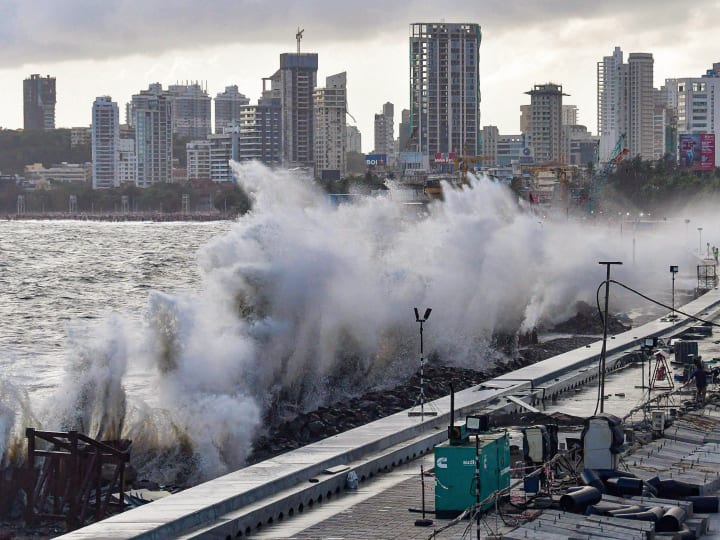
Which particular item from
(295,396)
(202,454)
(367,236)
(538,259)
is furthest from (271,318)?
(538,259)

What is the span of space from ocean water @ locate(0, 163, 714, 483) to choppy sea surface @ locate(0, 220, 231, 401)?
1.26 ft

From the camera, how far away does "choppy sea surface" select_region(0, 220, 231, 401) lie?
184ft

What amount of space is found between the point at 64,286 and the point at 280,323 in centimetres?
6898

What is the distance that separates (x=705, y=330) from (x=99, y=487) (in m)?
29.6

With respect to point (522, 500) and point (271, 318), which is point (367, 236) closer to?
point (271, 318)

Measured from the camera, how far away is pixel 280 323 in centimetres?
4047

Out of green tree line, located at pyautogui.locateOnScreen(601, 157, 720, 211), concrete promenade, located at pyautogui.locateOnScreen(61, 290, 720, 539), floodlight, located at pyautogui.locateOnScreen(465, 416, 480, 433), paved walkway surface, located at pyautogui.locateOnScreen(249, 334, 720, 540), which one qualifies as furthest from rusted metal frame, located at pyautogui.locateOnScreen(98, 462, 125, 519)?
green tree line, located at pyautogui.locateOnScreen(601, 157, 720, 211)

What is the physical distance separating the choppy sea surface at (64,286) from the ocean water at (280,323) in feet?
1.26

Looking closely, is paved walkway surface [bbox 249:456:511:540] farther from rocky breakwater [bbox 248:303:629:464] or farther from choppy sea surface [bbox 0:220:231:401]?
choppy sea surface [bbox 0:220:231:401]

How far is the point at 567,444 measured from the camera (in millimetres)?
25688

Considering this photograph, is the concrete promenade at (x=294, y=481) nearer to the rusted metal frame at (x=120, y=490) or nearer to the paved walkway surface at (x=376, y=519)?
the paved walkway surface at (x=376, y=519)

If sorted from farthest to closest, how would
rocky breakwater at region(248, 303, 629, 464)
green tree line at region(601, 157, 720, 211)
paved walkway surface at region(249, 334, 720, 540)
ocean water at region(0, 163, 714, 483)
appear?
green tree line at region(601, 157, 720, 211), ocean water at region(0, 163, 714, 483), rocky breakwater at region(248, 303, 629, 464), paved walkway surface at region(249, 334, 720, 540)

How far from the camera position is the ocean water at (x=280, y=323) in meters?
33.5

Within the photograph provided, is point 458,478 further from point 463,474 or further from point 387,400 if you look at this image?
point 387,400
